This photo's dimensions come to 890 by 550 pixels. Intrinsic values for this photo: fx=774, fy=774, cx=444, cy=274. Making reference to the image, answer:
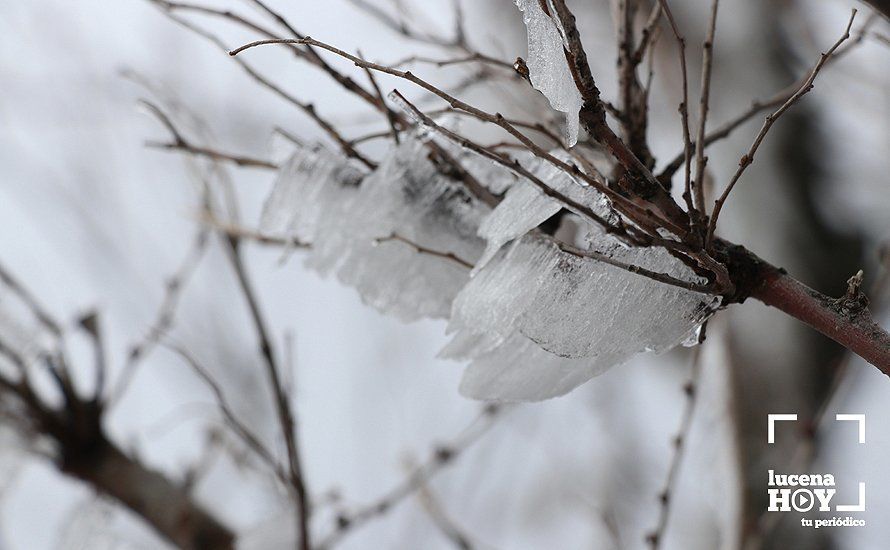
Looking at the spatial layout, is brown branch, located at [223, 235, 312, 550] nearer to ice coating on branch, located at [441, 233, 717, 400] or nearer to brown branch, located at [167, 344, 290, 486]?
brown branch, located at [167, 344, 290, 486]

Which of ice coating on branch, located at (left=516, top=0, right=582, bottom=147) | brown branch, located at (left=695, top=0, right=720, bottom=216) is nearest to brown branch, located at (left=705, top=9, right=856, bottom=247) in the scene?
brown branch, located at (left=695, top=0, right=720, bottom=216)

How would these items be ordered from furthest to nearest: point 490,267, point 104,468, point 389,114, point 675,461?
point 104,468
point 675,461
point 389,114
point 490,267

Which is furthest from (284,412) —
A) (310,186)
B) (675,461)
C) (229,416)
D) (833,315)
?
(833,315)

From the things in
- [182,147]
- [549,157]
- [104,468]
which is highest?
[182,147]

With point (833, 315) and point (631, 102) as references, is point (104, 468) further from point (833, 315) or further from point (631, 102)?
point (833, 315)

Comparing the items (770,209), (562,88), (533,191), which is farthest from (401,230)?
(770,209)

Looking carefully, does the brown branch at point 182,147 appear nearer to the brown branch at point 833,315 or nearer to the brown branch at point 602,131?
the brown branch at point 602,131
